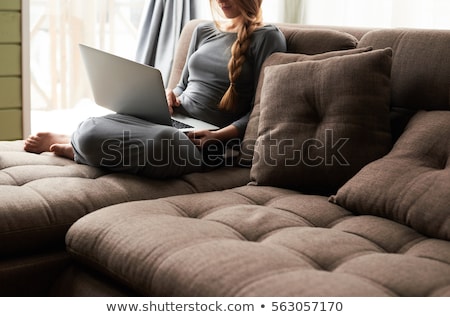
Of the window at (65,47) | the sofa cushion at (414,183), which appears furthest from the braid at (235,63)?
the window at (65,47)

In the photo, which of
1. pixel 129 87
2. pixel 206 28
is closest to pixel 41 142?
pixel 129 87

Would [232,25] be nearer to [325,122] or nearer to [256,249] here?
[325,122]

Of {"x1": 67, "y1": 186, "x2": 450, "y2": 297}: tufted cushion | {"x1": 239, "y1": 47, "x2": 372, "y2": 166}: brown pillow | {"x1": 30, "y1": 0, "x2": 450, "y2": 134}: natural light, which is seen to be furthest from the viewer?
{"x1": 30, "y1": 0, "x2": 450, "y2": 134}: natural light

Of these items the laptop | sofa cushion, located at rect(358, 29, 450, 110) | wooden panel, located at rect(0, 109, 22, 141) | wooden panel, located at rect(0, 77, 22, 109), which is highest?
sofa cushion, located at rect(358, 29, 450, 110)

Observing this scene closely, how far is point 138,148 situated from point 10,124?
145 cm

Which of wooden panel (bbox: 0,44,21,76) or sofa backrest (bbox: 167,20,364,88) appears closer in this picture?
sofa backrest (bbox: 167,20,364,88)

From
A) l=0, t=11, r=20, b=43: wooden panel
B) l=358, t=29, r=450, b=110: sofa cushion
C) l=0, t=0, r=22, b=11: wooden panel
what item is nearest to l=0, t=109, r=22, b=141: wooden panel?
l=0, t=11, r=20, b=43: wooden panel

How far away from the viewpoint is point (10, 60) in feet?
10.7

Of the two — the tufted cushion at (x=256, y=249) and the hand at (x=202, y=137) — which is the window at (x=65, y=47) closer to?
the hand at (x=202, y=137)

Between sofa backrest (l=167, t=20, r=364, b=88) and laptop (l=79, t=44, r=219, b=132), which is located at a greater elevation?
sofa backrest (l=167, t=20, r=364, b=88)

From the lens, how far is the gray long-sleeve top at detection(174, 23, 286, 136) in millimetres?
2359

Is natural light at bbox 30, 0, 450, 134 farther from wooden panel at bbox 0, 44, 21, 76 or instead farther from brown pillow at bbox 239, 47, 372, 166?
brown pillow at bbox 239, 47, 372, 166

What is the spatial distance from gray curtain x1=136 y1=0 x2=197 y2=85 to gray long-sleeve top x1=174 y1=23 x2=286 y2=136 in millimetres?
897

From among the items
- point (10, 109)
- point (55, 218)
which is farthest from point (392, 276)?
point (10, 109)
